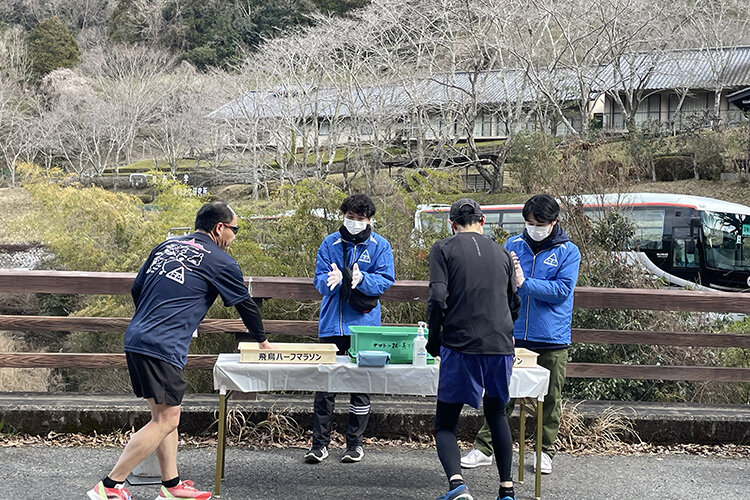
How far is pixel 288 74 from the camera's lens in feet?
103

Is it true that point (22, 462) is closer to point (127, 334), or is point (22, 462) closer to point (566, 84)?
point (127, 334)

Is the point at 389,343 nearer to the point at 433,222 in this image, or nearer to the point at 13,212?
the point at 433,222

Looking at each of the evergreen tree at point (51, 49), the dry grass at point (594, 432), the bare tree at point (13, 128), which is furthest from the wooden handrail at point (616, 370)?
the evergreen tree at point (51, 49)

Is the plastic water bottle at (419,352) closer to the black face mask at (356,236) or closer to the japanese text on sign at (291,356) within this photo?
the japanese text on sign at (291,356)

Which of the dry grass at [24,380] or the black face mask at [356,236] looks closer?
the black face mask at [356,236]

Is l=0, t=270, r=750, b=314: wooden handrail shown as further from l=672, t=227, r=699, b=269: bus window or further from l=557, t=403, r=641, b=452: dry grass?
l=672, t=227, r=699, b=269: bus window

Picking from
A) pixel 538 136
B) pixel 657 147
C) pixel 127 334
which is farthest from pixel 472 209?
pixel 657 147

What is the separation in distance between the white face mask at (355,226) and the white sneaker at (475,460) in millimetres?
1668

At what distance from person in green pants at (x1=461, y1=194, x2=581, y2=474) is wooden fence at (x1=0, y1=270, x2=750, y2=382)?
3.27ft

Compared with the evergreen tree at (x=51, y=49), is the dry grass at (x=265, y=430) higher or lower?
lower

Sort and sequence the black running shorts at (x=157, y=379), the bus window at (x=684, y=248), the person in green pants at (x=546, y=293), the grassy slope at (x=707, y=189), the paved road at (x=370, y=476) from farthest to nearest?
the grassy slope at (x=707, y=189) < the bus window at (x=684, y=248) < the person in green pants at (x=546, y=293) < the paved road at (x=370, y=476) < the black running shorts at (x=157, y=379)

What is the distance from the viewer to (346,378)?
4312mm

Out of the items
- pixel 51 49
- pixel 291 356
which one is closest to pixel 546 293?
pixel 291 356

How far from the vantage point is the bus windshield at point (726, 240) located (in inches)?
764
